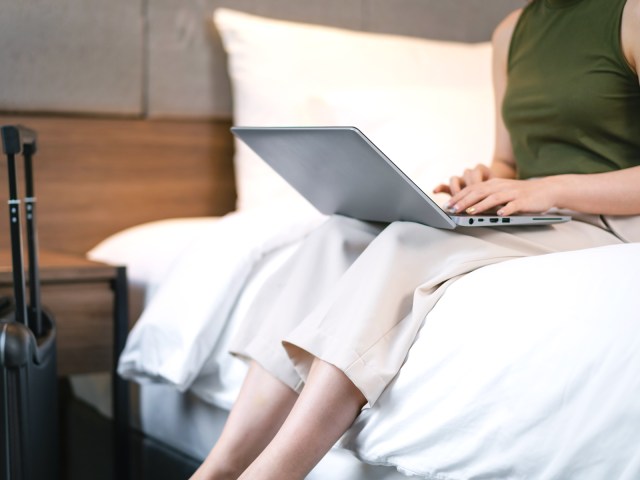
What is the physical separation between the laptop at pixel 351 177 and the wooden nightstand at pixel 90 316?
0.58 m

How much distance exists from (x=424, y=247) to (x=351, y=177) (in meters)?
0.14

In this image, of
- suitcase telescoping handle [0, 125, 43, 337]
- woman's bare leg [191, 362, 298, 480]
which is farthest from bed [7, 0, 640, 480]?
suitcase telescoping handle [0, 125, 43, 337]

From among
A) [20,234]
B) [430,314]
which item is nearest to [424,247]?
[430,314]

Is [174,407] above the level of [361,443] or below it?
below

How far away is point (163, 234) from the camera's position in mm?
2059

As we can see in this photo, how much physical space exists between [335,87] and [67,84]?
25.5 inches

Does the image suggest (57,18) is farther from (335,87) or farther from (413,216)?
(413,216)

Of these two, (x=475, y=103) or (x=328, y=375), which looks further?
(x=475, y=103)

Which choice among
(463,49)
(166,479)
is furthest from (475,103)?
(166,479)

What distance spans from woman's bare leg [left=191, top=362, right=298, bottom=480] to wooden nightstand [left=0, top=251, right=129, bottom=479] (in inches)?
22.1

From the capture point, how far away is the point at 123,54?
7.41ft

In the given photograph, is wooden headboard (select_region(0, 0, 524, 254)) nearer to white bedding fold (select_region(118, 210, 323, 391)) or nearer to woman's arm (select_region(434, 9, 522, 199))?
white bedding fold (select_region(118, 210, 323, 391))

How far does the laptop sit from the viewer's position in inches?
45.4

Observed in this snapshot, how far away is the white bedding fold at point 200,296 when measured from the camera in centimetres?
159
